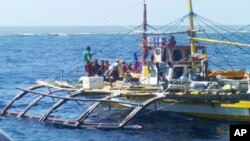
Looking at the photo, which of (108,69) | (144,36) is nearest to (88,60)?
(108,69)

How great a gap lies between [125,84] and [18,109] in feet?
30.9

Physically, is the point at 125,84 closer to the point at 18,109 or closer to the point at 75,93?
the point at 75,93

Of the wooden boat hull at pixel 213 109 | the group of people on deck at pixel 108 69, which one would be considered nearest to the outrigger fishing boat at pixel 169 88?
the wooden boat hull at pixel 213 109

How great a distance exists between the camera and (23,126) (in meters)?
36.3

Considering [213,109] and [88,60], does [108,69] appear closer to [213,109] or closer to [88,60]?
[88,60]

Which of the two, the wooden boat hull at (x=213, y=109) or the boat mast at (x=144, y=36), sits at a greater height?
the boat mast at (x=144, y=36)

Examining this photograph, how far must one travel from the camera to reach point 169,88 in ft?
115

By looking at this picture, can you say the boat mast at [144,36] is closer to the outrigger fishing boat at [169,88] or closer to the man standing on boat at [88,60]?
the outrigger fishing boat at [169,88]

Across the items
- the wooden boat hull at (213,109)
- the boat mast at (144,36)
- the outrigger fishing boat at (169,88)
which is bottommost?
the wooden boat hull at (213,109)

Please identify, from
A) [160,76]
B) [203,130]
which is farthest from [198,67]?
[203,130]

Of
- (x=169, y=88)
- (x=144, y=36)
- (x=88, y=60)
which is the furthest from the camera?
(x=144, y=36)

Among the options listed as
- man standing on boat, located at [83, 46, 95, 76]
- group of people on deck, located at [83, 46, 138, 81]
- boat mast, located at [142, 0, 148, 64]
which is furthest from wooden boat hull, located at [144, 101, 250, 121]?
man standing on boat, located at [83, 46, 95, 76]

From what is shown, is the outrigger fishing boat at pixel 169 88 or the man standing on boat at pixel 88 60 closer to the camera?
the outrigger fishing boat at pixel 169 88

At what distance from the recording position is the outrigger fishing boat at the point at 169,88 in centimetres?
3459
